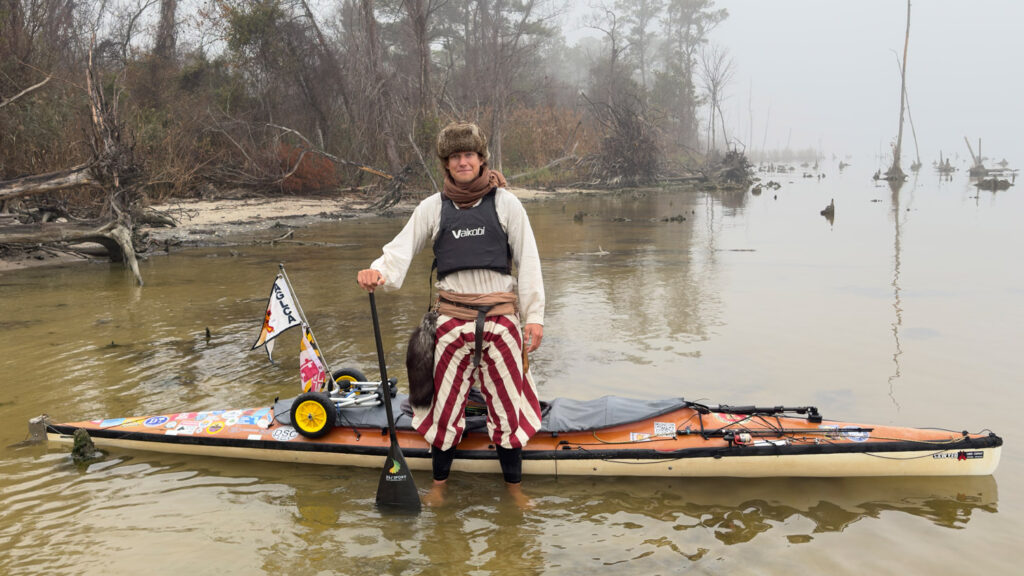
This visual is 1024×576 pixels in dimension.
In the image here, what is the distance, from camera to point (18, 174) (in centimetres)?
1274

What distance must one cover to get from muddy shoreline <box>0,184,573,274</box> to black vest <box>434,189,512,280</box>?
10063mm

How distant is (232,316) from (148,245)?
5231mm

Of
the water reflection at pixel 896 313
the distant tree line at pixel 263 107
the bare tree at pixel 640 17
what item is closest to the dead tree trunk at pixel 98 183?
the distant tree line at pixel 263 107

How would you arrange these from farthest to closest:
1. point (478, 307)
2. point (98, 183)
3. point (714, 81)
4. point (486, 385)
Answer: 1. point (714, 81)
2. point (98, 183)
3. point (486, 385)
4. point (478, 307)

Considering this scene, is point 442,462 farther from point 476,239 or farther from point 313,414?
point 476,239

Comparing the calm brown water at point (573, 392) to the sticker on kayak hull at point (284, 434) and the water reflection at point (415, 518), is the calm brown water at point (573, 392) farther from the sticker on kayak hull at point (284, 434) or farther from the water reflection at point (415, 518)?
the sticker on kayak hull at point (284, 434)

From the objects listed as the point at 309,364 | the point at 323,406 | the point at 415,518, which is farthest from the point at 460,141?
the point at 309,364

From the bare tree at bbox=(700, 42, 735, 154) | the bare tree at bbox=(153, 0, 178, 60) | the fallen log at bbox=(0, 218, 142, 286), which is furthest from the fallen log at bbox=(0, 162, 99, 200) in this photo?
the bare tree at bbox=(700, 42, 735, 154)

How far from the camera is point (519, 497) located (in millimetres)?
4105

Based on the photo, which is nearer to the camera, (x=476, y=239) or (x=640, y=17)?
(x=476, y=239)

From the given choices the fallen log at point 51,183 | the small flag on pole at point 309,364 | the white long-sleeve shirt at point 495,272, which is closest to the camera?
the white long-sleeve shirt at point 495,272

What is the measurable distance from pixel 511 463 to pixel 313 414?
126cm

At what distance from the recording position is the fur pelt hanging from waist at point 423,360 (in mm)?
3930

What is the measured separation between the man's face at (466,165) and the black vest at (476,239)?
0.49 feet
